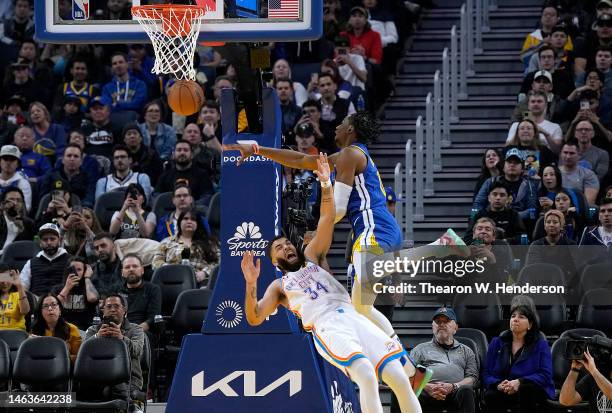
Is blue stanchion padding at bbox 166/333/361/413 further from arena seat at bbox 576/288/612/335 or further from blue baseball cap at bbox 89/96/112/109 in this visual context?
blue baseball cap at bbox 89/96/112/109

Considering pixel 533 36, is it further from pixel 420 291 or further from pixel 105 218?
pixel 105 218

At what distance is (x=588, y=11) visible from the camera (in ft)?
64.4

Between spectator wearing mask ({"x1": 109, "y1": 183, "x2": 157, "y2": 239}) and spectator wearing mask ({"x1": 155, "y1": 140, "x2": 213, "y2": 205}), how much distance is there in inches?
30.8

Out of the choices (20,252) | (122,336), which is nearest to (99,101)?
(20,252)

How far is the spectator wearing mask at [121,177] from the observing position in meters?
17.1

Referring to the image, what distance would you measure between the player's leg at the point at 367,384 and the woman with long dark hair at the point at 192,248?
212 inches

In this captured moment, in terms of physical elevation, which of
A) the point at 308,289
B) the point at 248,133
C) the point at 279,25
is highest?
the point at 279,25

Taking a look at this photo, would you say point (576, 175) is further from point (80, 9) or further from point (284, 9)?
point (80, 9)

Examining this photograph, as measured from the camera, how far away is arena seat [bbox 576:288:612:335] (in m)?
13.9

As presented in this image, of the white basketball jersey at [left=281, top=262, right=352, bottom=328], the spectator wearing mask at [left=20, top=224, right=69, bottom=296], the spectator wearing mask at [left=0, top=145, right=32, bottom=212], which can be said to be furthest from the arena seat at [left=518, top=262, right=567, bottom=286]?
the spectator wearing mask at [left=0, top=145, right=32, bottom=212]

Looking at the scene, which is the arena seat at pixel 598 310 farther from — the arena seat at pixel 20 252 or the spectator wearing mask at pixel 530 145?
the arena seat at pixel 20 252

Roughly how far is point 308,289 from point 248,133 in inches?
80.0

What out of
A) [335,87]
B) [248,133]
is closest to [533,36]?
[335,87]

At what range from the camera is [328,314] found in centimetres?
1066
